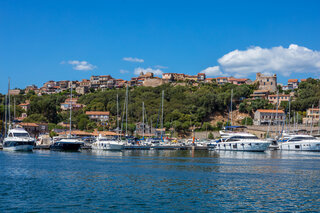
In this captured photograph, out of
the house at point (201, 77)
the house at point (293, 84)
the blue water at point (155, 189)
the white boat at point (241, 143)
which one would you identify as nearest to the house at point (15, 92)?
the house at point (201, 77)

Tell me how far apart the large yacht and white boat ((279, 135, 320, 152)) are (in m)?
6.55

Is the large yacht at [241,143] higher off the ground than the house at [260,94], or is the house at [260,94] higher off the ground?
the house at [260,94]

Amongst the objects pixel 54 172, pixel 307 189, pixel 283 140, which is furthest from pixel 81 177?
pixel 283 140

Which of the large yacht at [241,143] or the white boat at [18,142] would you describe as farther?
the large yacht at [241,143]

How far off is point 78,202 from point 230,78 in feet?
508

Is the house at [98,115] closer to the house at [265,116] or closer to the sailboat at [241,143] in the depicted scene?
the house at [265,116]

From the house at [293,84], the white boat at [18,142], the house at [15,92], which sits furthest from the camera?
the house at [15,92]

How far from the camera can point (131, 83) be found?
184m

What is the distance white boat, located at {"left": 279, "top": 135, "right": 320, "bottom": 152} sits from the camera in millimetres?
69562

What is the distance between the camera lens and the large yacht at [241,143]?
6631 cm

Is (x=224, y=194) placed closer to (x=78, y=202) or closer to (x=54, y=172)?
(x=78, y=202)

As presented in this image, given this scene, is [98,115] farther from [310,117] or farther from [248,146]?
Answer: [248,146]

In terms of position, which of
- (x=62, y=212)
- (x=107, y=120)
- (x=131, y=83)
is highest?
(x=131, y=83)

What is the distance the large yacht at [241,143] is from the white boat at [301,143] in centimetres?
655
